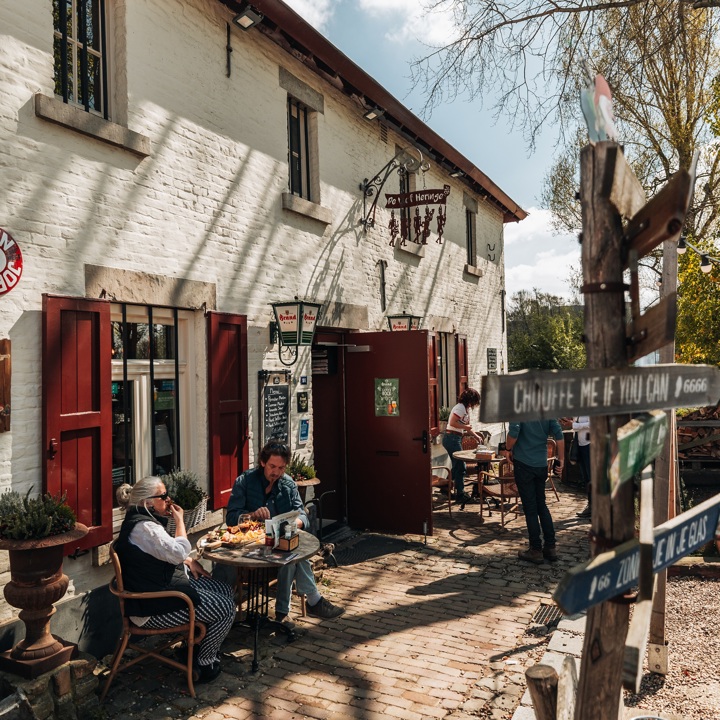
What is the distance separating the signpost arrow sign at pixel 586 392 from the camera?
1.98 metres

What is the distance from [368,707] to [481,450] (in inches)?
216

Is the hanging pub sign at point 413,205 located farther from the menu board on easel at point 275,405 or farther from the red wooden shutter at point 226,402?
the red wooden shutter at point 226,402

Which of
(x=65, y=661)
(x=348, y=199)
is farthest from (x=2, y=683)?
(x=348, y=199)

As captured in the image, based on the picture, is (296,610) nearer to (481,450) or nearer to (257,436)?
(257,436)

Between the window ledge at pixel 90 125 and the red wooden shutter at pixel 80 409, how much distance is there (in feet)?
4.22

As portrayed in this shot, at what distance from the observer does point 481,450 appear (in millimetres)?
9219

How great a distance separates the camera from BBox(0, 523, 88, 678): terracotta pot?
3916 millimetres

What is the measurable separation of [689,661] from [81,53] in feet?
21.6

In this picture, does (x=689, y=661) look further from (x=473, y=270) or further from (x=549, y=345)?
(x=549, y=345)

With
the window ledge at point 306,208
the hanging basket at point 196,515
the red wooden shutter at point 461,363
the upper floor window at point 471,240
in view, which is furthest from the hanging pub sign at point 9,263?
the upper floor window at point 471,240

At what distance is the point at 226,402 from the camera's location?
6184 millimetres

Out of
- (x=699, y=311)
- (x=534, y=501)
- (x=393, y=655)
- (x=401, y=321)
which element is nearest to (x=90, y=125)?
(x=393, y=655)

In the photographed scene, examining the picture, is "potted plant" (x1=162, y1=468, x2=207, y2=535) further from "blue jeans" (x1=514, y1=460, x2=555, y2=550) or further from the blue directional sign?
the blue directional sign

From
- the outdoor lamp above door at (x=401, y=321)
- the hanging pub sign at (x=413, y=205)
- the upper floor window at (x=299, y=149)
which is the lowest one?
the outdoor lamp above door at (x=401, y=321)
